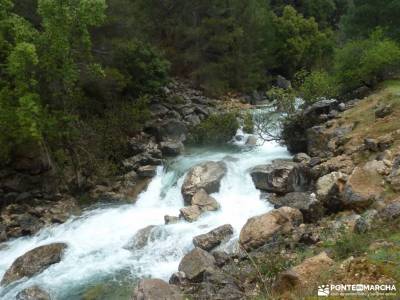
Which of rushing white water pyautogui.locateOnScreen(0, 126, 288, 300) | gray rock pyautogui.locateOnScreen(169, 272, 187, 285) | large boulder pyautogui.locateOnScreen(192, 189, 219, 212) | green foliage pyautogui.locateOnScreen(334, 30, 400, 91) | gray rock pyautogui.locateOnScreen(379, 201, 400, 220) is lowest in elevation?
rushing white water pyautogui.locateOnScreen(0, 126, 288, 300)

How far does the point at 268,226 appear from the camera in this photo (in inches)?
431

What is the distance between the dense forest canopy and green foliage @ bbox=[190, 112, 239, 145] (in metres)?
2.65

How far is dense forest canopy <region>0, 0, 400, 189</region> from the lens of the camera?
1519cm

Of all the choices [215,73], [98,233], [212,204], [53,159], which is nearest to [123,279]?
[98,233]

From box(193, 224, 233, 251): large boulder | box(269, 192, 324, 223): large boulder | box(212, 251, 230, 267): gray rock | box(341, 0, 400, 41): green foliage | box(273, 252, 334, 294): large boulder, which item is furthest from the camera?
box(341, 0, 400, 41): green foliage

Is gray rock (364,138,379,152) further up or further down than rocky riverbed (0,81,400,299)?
further up

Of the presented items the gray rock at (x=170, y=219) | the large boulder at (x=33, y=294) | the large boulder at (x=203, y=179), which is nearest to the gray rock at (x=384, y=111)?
the large boulder at (x=203, y=179)

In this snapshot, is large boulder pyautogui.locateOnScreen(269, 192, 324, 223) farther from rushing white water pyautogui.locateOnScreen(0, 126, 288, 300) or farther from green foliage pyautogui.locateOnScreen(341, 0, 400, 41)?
green foliage pyautogui.locateOnScreen(341, 0, 400, 41)

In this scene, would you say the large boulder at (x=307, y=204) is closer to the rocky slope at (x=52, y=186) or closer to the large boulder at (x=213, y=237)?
the large boulder at (x=213, y=237)

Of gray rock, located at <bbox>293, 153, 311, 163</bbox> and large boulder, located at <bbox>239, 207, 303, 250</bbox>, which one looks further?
gray rock, located at <bbox>293, 153, 311, 163</bbox>

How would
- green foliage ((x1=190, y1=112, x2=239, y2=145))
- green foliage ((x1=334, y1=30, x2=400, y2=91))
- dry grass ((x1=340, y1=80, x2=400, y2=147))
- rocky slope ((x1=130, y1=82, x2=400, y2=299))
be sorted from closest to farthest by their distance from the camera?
rocky slope ((x1=130, y1=82, x2=400, y2=299))
dry grass ((x1=340, y1=80, x2=400, y2=147))
green foliage ((x1=334, y1=30, x2=400, y2=91))
green foliage ((x1=190, y1=112, x2=239, y2=145))

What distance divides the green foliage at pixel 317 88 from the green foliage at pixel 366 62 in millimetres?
624

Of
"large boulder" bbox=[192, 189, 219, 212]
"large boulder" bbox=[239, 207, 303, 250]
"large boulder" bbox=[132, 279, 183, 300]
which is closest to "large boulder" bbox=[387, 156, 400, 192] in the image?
"large boulder" bbox=[239, 207, 303, 250]

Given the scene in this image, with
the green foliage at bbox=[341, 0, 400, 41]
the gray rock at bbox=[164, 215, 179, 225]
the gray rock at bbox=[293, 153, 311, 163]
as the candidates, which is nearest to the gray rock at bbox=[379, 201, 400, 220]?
the gray rock at bbox=[293, 153, 311, 163]
